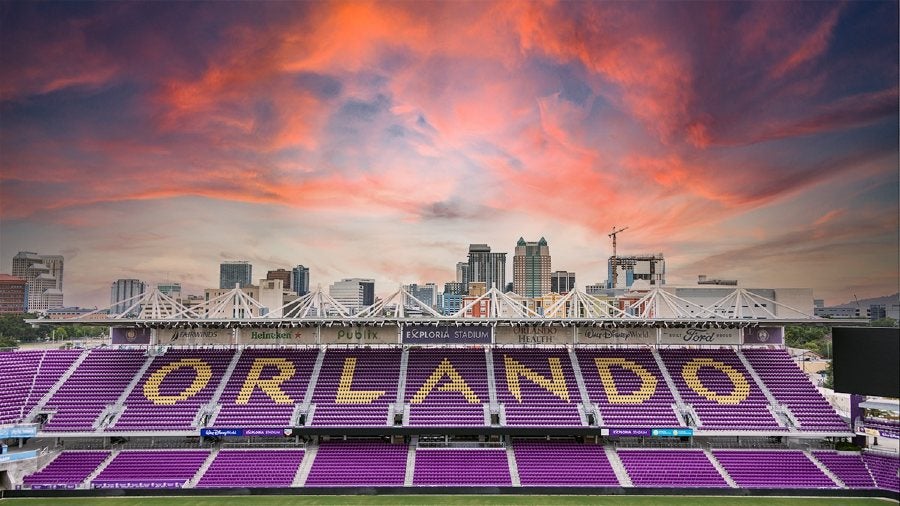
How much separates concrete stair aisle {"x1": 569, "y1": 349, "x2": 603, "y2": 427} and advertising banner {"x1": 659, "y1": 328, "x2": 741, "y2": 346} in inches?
249

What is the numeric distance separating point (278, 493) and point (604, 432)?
Result: 17.7m

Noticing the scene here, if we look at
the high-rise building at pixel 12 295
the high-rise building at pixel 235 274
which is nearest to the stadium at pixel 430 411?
the high-rise building at pixel 12 295

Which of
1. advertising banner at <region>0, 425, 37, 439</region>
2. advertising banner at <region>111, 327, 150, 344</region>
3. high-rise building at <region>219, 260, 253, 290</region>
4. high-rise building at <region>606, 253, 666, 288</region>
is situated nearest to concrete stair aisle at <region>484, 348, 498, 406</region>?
advertising banner at <region>111, 327, 150, 344</region>

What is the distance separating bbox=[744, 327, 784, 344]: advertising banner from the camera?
35969 mm

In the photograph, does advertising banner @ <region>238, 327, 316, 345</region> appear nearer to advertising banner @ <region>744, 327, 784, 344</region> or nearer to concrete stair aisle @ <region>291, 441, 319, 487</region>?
concrete stair aisle @ <region>291, 441, 319, 487</region>

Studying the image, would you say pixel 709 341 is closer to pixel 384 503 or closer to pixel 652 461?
pixel 652 461

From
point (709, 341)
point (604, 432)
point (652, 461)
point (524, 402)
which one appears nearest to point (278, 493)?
point (524, 402)

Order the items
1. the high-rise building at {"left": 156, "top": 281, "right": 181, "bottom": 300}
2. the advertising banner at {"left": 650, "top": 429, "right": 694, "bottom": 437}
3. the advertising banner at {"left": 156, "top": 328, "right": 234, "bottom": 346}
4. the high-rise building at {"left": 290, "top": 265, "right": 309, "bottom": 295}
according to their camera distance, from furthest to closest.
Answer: the high-rise building at {"left": 290, "top": 265, "right": 309, "bottom": 295}, the high-rise building at {"left": 156, "top": 281, "right": 181, "bottom": 300}, the advertising banner at {"left": 156, "top": 328, "right": 234, "bottom": 346}, the advertising banner at {"left": 650, "top": 429, "right": 694, "bottom": 437}

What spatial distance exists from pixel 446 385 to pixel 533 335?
671 cm

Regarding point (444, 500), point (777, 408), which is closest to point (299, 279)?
point (444, 500)

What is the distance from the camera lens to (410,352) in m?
36.5

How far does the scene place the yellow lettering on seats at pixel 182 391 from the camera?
108ft

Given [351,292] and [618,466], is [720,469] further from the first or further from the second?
[351,292]

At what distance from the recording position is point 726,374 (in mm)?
34562
